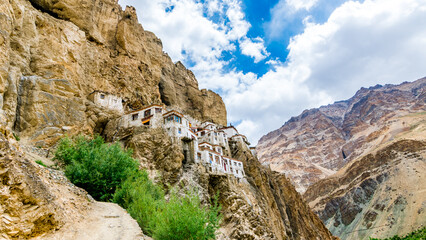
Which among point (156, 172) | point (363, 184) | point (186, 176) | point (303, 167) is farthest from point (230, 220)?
point (303, 167)

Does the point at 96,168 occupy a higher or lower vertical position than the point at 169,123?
lower

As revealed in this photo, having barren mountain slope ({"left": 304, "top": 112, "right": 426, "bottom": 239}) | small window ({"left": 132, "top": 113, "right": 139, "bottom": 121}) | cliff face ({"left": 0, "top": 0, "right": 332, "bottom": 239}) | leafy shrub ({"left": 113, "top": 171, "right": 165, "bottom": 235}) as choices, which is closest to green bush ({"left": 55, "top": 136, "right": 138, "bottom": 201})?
leafy shrub ({"left": 113, "top": 171, "right": 165, "bottom": 235})

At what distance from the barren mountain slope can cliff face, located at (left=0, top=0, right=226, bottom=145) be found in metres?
61.6

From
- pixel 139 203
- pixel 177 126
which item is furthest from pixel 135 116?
pixel 139 203

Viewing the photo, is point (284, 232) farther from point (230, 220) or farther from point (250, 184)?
point (230, 220)

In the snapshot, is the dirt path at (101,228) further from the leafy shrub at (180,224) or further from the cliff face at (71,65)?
the cliff face at (71,65)

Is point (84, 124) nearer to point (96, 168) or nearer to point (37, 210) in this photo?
point (96, 168)

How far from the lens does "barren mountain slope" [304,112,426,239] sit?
253 ft

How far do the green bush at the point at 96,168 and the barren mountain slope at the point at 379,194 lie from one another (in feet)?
259

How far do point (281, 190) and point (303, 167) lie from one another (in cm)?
12972

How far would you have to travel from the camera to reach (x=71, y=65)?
33.4 metres

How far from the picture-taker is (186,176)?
29.5m

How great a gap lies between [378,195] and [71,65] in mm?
100576

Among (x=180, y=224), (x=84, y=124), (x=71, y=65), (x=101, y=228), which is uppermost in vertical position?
(x=71, y=65)
